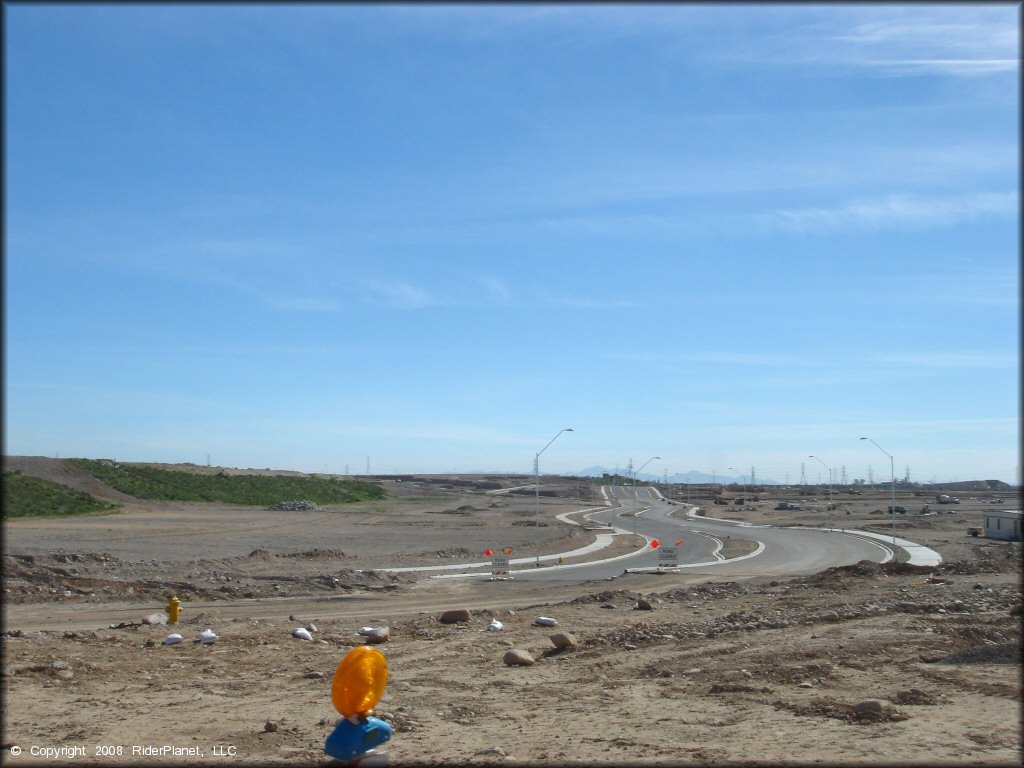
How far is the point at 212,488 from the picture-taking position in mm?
104125

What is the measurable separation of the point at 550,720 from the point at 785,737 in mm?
2888

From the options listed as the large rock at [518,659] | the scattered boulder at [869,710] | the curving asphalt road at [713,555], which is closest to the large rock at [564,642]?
the large rock at [518,659]

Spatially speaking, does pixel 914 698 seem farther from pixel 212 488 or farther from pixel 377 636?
pixel 212 488

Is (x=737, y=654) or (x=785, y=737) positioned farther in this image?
(x=737, y=654)

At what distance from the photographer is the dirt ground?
32.4ft

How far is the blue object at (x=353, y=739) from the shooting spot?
23.6 feet

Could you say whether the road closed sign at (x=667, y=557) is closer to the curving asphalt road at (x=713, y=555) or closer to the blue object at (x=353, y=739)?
the curving asphalt road at (x=713, y=555)

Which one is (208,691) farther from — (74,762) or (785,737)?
(785,737)

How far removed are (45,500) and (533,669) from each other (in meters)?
72.0

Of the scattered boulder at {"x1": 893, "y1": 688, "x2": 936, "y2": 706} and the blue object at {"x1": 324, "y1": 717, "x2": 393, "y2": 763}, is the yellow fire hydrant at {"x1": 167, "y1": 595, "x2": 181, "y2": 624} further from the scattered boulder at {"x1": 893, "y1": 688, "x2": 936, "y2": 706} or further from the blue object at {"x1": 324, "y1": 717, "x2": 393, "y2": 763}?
the scattered boulder at {"x1": 893, "y1": 688, "x2": 936, "y2": 706}

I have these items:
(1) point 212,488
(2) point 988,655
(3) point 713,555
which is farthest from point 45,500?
(2) point 988,655

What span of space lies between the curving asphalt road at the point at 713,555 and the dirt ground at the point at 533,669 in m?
5.53

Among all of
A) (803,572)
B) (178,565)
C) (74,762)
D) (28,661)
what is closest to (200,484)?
(178,565)

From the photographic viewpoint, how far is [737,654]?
14.9 m
